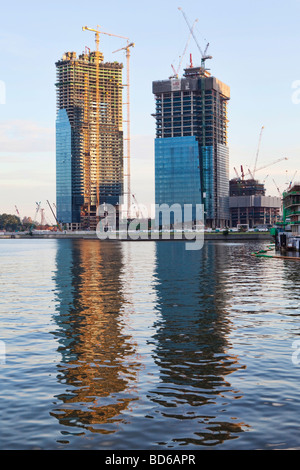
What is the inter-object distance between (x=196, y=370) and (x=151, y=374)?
2324 millimetres

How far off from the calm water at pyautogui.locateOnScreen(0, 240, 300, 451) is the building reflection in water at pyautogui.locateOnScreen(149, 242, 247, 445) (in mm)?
Answer: 54

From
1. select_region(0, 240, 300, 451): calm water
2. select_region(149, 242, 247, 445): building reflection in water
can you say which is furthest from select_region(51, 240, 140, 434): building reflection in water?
select_region(149, 242, 247, 445): building reflection in water

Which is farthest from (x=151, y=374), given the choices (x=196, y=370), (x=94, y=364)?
(x=94, y=364)

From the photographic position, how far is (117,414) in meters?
20.3

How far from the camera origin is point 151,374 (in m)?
25.8

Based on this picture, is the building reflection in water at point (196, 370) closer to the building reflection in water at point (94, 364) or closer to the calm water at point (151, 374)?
the calm water at point (151, 374)

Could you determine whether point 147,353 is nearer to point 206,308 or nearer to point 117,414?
point 117,414

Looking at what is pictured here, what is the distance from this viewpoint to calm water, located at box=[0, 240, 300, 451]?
60.3ft

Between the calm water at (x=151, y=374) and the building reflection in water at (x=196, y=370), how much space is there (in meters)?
0.05

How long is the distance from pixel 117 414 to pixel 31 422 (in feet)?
10.6

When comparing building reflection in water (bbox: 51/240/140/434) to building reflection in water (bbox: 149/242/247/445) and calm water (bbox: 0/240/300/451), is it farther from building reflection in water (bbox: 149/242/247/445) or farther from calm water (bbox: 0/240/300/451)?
building reflection in water (bbox: 149/242/247/445)

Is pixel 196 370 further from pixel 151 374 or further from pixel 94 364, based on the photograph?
pixel 94 364

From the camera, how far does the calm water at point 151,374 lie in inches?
724

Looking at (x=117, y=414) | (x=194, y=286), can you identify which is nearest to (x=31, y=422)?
(x=117, y=414)
